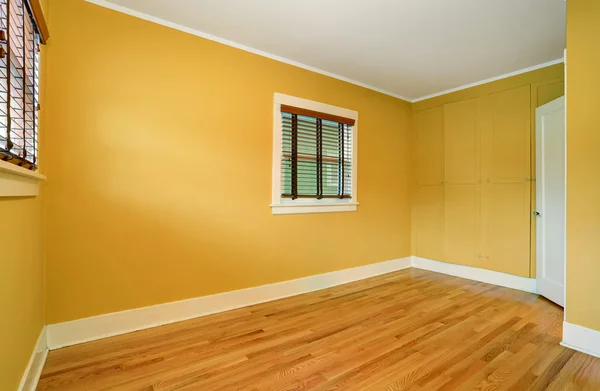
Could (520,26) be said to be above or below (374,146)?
above

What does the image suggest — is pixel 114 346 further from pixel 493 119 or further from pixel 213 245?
pixel 493 119

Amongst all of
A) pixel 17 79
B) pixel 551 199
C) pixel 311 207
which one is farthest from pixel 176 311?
pixel 551 199

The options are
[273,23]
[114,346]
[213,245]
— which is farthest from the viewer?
[213,245]

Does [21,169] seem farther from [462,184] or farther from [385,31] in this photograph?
[462,184]

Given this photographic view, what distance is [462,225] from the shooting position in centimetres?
425

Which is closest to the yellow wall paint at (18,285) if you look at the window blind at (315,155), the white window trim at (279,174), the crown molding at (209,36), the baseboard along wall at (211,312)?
the baseboard along wall at (211,312)

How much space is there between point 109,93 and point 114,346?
1993 mm

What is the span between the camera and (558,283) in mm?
3068

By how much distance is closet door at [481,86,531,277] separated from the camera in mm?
3666

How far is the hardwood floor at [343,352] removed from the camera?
184cm

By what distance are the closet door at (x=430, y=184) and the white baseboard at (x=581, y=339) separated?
219 cm

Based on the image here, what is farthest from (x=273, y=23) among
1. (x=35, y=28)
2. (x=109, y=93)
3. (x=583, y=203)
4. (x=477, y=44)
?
(x=583, y=203)

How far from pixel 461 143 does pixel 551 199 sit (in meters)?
1.37

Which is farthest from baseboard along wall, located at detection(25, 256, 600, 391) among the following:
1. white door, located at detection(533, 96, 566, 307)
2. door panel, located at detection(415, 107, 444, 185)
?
door panel, located at detection(415, 107, 444, 185)
